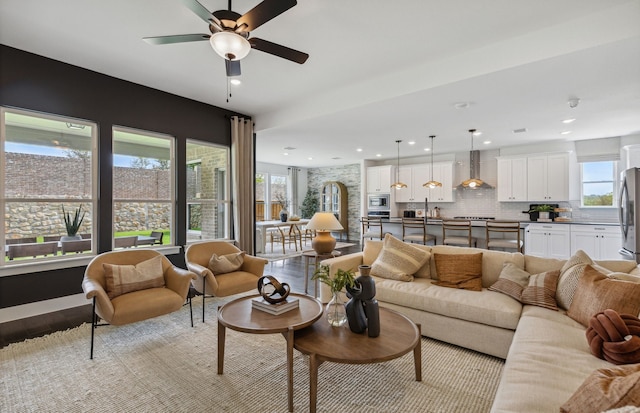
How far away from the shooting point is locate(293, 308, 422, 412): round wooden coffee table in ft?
5.76

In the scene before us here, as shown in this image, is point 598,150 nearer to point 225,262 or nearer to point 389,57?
point 389,57

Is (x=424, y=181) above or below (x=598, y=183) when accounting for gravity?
above

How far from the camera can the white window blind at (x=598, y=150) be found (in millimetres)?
6243

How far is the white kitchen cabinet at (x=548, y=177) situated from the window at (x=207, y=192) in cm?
656

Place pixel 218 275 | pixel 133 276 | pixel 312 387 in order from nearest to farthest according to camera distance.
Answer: pixel 312 387, pixel 133 276, pixel 218 275

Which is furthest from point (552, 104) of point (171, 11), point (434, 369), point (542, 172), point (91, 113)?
point (91, 113)

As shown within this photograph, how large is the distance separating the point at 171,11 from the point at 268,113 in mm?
2831

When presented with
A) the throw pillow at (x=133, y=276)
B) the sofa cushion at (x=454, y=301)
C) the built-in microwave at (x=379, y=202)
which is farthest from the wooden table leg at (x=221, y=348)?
the built-in microwave at (x=379, y=202)

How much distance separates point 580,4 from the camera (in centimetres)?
249

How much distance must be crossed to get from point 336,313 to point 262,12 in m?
2.14

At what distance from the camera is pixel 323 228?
3793 millimetres

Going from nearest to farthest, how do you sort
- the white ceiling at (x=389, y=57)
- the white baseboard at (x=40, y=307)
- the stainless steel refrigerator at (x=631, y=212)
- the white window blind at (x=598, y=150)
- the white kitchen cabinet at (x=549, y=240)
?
1. the white ceiling at (x=389, y=57)
2. the white baseboard at (x=40, y=307)
3. the stainless steel refrigerator at (x=631, y=212)
4. the white kitchen cabinet at (x=549, y=240)
5. the white window blind at (x=598, y=150)

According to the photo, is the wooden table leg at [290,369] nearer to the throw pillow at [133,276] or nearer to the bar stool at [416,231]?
the throw pillow at [133,276]

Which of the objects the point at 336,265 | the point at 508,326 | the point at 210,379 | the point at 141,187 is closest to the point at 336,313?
the point at 210,379
